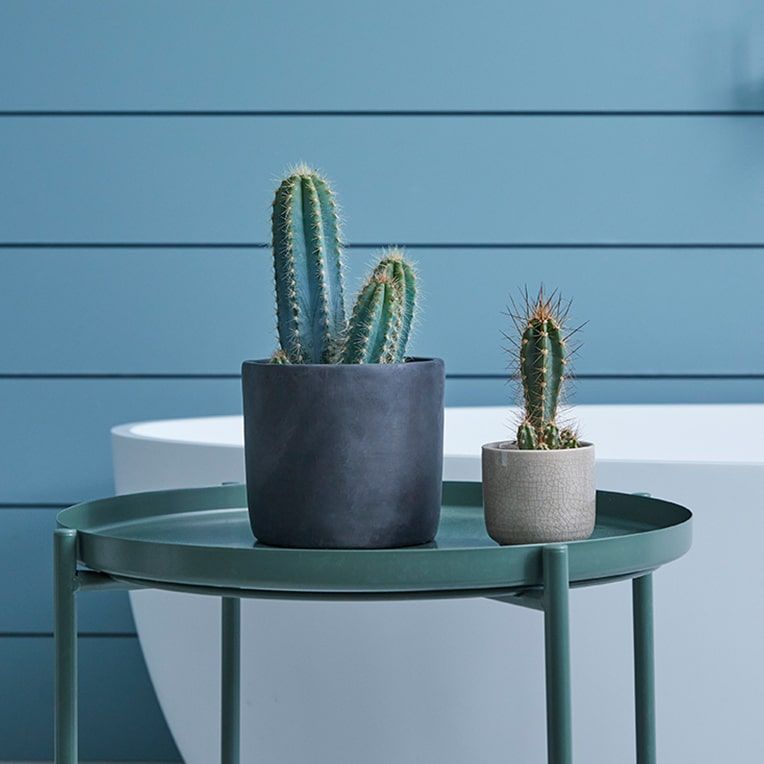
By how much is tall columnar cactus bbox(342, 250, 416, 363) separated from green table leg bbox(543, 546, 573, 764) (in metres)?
0.16

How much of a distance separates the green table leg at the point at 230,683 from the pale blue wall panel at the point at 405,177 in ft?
3.04

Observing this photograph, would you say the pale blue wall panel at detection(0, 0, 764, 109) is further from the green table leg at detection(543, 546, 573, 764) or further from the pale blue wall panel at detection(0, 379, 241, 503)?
the green table leg at detection(543, 546, 573, 764)

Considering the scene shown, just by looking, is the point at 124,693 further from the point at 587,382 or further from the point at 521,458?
the point at 521,458

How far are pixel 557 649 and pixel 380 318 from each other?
0.21 metres

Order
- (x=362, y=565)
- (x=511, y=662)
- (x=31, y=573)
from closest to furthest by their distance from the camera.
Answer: (x=362, y=565) → (x=511, y=662) → (x=31, y=573)

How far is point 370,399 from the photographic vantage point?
0.70 meters

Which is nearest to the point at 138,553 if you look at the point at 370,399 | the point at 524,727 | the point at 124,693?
the point at 370,399

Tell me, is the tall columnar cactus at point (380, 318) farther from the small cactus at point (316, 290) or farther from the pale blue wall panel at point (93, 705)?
the pale blue wall panel at point (93, 705)

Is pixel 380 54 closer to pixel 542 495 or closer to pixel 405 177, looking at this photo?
pixel 405 177

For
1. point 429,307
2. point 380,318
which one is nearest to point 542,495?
point 380,318

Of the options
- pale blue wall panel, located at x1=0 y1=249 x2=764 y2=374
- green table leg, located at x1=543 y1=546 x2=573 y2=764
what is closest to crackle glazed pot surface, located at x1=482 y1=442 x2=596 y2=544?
green table leg, located at x1=543 y1=546 x2=573 y2=764

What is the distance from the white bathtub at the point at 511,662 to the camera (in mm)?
1151

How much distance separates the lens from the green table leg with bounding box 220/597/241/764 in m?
0.97

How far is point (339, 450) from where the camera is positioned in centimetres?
70
